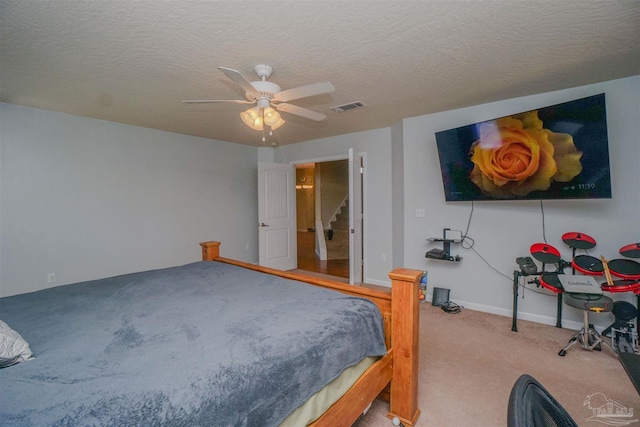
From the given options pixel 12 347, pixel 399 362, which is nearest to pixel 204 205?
pixel 12 347

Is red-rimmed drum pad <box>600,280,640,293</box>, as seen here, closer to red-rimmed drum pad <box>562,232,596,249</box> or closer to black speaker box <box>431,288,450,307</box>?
red-rimmed drum pad <box>562,232,596,249</box>

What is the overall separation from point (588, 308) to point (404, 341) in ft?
5.53

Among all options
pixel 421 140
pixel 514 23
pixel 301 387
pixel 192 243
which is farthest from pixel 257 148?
pixel 301 387

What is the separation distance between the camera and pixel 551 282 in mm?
2547

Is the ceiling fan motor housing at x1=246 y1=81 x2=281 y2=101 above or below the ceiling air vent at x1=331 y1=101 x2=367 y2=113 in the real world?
below

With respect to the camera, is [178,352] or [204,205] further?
[204,205]

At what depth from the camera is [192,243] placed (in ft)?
14.7

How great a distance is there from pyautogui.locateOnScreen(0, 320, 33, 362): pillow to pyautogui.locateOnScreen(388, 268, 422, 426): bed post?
164 cm

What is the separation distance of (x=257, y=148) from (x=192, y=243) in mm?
2209

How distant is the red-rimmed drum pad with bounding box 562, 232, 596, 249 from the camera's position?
258 cm

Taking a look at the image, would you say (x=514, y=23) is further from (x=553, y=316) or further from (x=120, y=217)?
(x=120, y=217)

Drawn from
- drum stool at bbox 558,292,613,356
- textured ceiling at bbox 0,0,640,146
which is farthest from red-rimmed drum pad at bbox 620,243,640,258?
textured ceiling at bbox 0,0,640,146

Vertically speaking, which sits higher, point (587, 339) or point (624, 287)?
point (624, 287)

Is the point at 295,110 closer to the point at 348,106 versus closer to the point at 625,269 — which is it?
the point at 348,106
